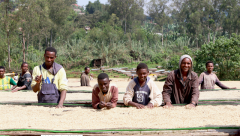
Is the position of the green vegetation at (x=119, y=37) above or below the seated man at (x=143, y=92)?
above

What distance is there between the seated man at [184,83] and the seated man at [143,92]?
196 millimetres

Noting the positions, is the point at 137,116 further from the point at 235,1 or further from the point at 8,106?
the point at 235,1

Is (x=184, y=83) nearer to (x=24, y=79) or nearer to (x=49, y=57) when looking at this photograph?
(x=49, y=57)

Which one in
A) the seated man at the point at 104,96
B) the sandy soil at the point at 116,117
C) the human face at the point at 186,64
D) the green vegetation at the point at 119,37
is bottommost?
the sandy soil at the point at 116,117

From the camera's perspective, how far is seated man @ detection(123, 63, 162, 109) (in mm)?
4066

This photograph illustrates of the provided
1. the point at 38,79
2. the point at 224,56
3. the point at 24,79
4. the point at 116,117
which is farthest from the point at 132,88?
the point at 224,56

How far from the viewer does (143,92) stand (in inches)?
161

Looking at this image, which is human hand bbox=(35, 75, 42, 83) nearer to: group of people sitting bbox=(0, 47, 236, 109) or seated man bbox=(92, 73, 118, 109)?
group of people sitting bbox=(0, 47, 236, 109)

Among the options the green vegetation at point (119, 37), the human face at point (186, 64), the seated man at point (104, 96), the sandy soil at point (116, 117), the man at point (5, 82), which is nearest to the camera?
the sandy soil at point (116, 117)

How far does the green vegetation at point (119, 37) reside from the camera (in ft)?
49.4

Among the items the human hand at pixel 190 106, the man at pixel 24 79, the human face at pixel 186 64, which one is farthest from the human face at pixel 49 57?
the man at pixel 24 79

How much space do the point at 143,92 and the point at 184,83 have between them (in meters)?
0.73

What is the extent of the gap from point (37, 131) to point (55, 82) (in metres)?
1.20

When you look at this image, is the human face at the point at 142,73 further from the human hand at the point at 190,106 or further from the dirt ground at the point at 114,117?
the human hand at the point at 190,106
